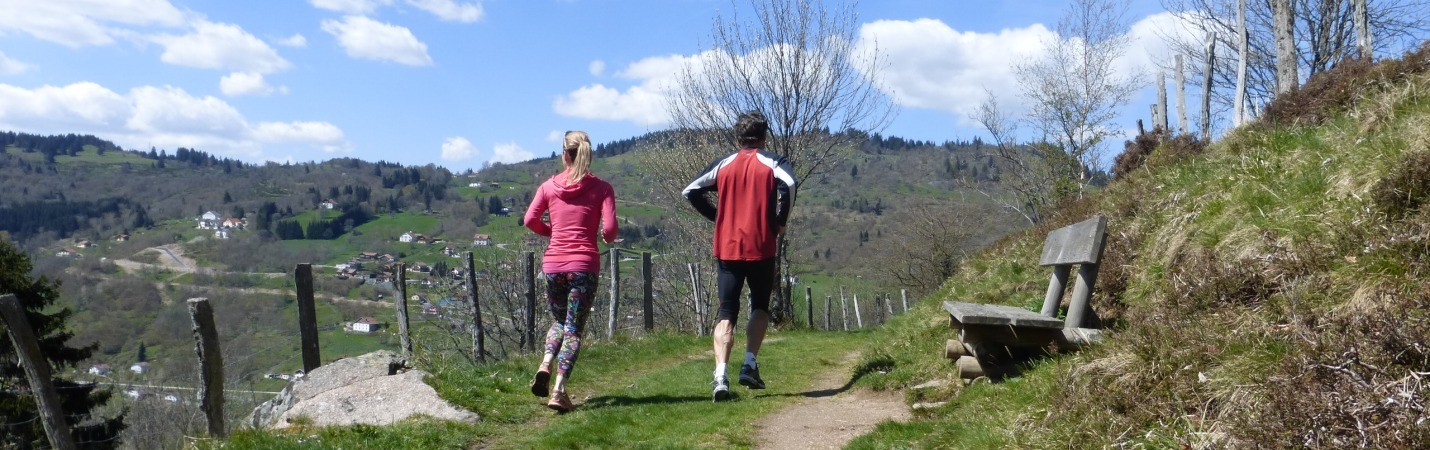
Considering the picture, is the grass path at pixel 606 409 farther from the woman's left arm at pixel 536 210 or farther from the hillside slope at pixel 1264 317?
the woman's left arm at pixel 536 210

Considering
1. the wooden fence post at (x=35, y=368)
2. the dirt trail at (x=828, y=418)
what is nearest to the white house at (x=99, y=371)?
the wooden fence post at (x=35, y=368)

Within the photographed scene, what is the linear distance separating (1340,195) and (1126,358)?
1.77 m

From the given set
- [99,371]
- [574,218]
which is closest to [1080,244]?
[574,218]

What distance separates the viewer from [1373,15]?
23.0 meters

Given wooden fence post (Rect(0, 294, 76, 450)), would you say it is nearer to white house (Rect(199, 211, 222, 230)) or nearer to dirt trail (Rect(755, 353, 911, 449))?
dirt trail (Rect(755, 353, 911, 449))

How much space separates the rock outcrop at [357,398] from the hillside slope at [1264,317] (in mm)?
3284

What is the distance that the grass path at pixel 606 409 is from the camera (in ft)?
17.1

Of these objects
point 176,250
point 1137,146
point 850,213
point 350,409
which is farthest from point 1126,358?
point 176,250

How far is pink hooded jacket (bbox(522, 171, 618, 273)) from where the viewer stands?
6.17 metres

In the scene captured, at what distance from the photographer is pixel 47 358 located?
19438 mm

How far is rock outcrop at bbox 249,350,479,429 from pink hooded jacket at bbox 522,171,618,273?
128 centimetres

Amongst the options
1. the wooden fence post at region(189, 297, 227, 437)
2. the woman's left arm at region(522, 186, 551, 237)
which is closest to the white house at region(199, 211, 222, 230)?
the wooden fence post at region(189, 297, 227, 437)

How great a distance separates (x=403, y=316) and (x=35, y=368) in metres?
3.25

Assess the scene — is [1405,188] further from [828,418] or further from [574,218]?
[574,218]
